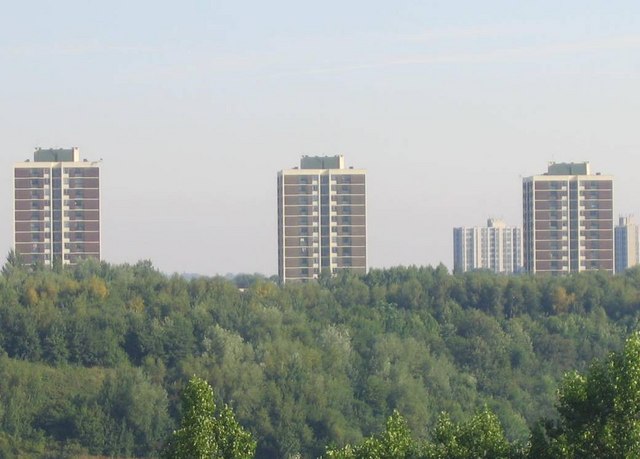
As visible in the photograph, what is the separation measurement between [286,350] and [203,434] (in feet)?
151

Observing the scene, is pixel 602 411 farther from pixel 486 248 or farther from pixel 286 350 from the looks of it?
pixel 486 248

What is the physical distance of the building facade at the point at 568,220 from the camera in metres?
97.2

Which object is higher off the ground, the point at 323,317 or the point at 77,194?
the point at 77,194

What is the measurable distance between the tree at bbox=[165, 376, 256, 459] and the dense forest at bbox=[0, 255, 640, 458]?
36.0 m

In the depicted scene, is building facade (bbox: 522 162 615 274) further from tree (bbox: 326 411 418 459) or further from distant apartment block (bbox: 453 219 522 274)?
tree (bbox: 326 411 418 459)

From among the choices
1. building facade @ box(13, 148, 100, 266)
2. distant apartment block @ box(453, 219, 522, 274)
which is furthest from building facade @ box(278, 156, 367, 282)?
distant apartment block @ box(453, 219, 522, 274)

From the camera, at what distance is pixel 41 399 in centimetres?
6334

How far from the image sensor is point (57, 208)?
92.6 m

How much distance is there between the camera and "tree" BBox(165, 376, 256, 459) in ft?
81.5

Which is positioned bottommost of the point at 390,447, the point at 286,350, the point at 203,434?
the point at 286,350

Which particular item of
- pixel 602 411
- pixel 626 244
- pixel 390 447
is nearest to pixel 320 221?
pixel 626 244

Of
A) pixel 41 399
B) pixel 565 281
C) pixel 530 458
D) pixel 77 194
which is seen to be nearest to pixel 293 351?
pixel 41 399

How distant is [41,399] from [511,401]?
20.0m

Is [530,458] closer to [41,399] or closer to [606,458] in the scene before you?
[606,458]
